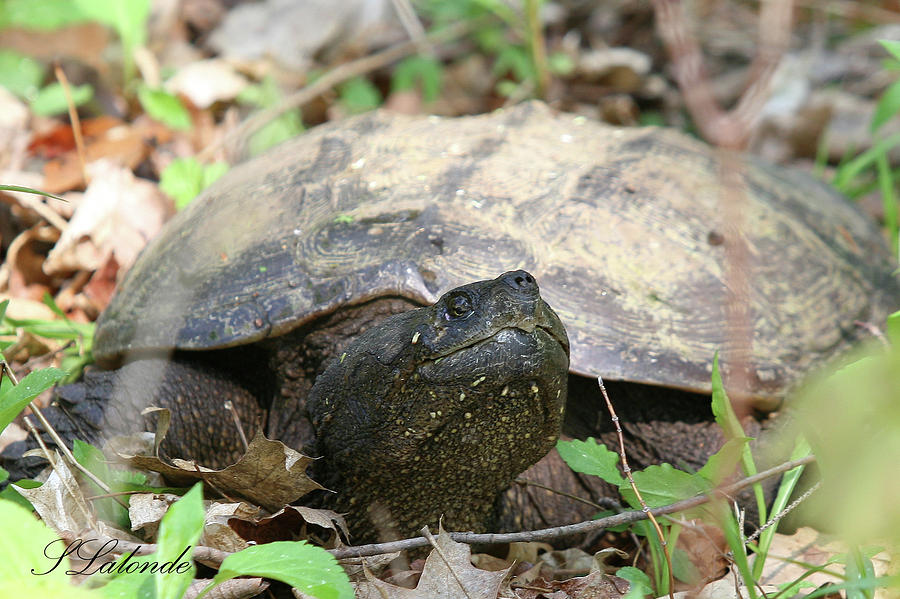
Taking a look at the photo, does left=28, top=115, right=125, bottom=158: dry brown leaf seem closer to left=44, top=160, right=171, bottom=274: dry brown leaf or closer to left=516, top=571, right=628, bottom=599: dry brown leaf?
left=44, top=160, right=171, bottom=274: dry brown leaf

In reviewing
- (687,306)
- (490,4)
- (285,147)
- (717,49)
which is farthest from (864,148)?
(285,147)

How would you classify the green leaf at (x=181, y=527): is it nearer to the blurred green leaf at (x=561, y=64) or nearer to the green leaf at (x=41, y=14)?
the green leaf at (x=41, y=14)

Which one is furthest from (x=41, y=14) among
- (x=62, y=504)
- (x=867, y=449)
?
(x=867, y=449)

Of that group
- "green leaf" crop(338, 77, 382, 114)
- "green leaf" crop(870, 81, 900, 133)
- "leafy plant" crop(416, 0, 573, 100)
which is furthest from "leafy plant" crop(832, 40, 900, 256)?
"green leaf" crop(338, 77, 382, 114)

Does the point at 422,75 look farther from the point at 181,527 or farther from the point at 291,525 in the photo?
the point at 181,527

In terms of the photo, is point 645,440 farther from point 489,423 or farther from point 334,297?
point 334,297
